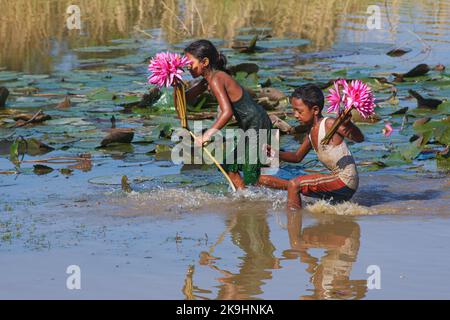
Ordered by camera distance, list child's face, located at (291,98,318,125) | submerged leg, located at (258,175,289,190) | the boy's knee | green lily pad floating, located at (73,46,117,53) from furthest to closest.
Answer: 1. green lily pad floating, located at (73,46,117,53)
2. submerged leg, located at (258,175,289,190)
3. the boy's knee
4. child's face, located at (291,98,318,125)

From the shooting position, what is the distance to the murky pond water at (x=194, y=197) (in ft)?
15.4

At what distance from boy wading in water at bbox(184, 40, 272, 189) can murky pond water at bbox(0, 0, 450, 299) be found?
172mm

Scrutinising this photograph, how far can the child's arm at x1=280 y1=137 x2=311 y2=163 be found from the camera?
6.14 meters

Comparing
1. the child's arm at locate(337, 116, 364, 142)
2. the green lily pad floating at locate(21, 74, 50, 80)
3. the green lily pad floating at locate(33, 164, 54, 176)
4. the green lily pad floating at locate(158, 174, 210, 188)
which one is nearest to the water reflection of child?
the child's arm at locate(337, 116, 364, 142)

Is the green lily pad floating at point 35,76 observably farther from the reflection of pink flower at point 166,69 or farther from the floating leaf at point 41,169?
the reflection of pink flower at point 166,69

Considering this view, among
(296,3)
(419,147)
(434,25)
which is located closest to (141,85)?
(419,147)

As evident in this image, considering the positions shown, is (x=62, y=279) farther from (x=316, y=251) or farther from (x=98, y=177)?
(x=98, y=177)

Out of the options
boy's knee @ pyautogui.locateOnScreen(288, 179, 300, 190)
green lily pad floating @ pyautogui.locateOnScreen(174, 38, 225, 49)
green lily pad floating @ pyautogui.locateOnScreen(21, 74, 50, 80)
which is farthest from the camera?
green lily pad floating @ pyautogui.locateOnScreen(174, 38, 225, 49)

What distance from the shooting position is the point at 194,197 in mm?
6301

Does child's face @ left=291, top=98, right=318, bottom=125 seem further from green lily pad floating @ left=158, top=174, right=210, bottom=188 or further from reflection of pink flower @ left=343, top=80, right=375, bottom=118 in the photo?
green lily pad floating @ left=158, top=174, right=210, bottom=188

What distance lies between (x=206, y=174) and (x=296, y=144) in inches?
41.5

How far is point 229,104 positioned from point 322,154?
67 cm

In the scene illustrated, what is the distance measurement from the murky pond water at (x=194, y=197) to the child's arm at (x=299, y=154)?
290mm

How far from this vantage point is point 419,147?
704 centimetres
